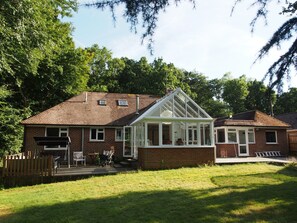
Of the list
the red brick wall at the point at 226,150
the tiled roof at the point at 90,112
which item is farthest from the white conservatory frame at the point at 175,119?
the red brick wall at the point at 226,150

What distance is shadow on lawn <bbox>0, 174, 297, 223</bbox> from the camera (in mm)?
6716

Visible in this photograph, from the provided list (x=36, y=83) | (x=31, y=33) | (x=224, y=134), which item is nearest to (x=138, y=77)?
(x=36, y=83)

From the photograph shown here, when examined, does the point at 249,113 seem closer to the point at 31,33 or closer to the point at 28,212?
the point at 31,33

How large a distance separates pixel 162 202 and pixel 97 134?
14.3 m

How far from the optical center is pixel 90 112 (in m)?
22.8

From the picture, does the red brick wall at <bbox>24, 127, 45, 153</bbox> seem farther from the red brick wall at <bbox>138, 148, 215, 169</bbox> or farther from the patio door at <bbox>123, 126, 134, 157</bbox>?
the red brick wall at <bbox>138, 148, 215, 169</bbox>

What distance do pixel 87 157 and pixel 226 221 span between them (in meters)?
16.3

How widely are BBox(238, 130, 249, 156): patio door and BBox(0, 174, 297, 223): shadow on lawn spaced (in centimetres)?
1402

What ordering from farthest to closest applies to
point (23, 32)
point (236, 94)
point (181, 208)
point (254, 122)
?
point (236, 94) < point (254, 122) < point (23, 32) < point (181, 208)

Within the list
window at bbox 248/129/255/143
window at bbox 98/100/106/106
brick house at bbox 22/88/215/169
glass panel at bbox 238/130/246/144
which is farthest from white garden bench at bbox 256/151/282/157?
window at bbox 98/100/106/106

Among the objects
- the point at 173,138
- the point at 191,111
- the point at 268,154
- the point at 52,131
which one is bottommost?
the point at 268,154

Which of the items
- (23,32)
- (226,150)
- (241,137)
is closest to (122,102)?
(226,150)

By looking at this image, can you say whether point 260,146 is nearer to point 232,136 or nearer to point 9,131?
point 232,136

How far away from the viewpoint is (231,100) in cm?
5528
